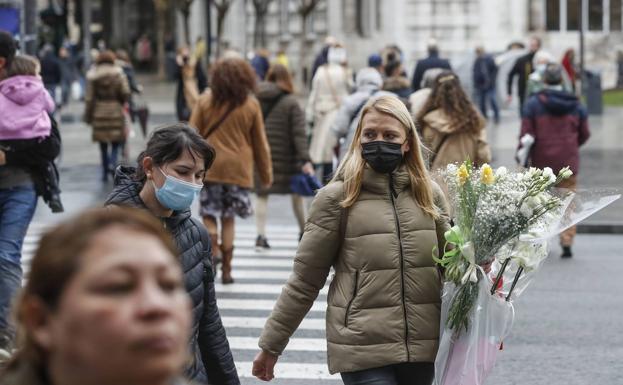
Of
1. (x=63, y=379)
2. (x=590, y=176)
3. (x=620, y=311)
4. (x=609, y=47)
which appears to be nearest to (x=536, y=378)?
(x=620, y=311)

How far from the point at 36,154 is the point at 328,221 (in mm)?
4087

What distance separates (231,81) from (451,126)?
1.71 meters

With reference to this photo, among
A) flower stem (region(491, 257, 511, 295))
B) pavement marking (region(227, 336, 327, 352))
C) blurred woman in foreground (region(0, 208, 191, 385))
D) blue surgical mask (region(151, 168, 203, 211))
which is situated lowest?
pavement marking (region(227, 336, 327, 352))

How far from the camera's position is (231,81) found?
36.9ft

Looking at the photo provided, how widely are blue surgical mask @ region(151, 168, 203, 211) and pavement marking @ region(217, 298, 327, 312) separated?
220 inches

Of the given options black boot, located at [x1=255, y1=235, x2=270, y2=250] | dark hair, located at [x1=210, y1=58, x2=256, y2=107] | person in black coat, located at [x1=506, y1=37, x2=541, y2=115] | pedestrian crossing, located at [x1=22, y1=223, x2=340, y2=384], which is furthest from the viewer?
person in black coat, located at [x1=506, y1=37, x2=541, y2=115]

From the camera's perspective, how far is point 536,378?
27.5 feet

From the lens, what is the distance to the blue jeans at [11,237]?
872cm

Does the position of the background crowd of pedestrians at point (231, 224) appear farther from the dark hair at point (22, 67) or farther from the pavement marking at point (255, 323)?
the pavement marking at point (255, 323)

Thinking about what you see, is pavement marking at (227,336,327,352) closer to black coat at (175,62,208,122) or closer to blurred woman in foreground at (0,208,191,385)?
blurred woman in foreground at (0,208,191,385)

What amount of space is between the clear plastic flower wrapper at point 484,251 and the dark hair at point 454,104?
214 inches

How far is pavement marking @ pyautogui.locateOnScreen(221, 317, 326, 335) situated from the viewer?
10044 millimetres

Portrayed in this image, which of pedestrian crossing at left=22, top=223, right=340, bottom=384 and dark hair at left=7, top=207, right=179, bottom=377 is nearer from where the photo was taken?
dark hair at left=7, top=207, right=179, bottom=377

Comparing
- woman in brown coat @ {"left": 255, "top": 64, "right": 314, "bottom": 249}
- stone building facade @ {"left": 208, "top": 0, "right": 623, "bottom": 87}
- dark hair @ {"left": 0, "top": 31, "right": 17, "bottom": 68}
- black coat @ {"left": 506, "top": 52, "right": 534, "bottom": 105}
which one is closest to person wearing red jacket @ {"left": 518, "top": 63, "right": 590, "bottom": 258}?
woman in brown coat @ {"left": 255, "top": 64, "right": 314, "bottom": 249}
